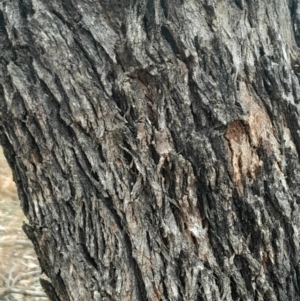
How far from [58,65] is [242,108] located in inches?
22.4

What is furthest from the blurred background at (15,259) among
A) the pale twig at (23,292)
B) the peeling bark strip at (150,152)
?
the peeling bark strip at (150,152)

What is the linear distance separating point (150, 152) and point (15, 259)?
1.88 metres

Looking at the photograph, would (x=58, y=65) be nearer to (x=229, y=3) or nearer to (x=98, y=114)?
(x=98, y=114)

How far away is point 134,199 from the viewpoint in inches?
54.8

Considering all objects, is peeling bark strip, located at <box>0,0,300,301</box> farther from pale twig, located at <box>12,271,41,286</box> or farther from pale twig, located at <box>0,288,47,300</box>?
pale twig, located at <box>12,271,41,286</box>

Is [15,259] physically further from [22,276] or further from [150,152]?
[150,152]

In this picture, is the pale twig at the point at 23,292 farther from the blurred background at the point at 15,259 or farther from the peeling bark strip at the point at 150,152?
the peeling bark strip at the point at 150,152

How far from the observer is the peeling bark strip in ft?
4.57

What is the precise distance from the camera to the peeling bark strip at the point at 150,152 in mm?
1393

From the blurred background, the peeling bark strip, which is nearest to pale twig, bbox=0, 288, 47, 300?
the blurred background

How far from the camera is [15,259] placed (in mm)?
2963

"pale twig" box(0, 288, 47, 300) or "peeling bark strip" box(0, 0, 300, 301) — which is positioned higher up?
"peeling bark strip" box(0, 0, 300, 301)

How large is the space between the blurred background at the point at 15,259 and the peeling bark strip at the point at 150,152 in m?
1.23

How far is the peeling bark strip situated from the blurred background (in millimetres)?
1227
